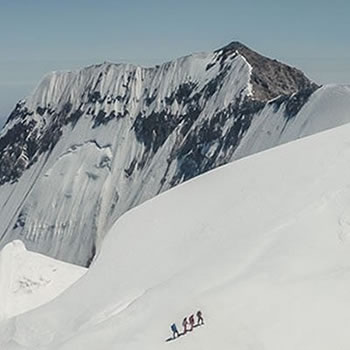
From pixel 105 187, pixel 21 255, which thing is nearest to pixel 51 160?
pixel 105 187

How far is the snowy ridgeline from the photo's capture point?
82.0ft

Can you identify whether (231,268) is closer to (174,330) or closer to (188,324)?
(188,324)

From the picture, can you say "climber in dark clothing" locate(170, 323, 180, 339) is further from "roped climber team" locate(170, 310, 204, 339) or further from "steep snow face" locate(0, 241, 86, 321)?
"steep snow face" locate(0, 241, 86, 321)

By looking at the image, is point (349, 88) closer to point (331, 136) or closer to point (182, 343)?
point (331, 136)

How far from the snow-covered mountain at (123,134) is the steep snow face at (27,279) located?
5702 cm

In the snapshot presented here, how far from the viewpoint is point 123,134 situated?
13250cm

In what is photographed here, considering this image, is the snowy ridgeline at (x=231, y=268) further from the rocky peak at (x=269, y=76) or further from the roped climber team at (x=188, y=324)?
the rocky peak at (x=269, y=76)

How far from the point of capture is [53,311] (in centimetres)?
3547

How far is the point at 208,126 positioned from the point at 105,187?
22.7 metres

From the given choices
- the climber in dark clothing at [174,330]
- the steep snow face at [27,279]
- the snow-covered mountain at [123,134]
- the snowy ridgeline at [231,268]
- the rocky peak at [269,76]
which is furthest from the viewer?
the rocky peak at [269,76]

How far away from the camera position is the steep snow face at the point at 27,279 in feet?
135

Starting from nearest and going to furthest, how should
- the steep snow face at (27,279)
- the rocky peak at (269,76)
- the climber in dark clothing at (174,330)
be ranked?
the climber in dark clothing at (174,330)
the steep snow face at (27,279)
the rocky peak at (269,76)

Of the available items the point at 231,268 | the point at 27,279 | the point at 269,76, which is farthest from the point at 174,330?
the point at 269,76

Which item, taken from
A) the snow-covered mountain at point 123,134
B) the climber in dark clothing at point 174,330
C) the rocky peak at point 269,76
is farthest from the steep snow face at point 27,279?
the rocky peak at point 269,76
